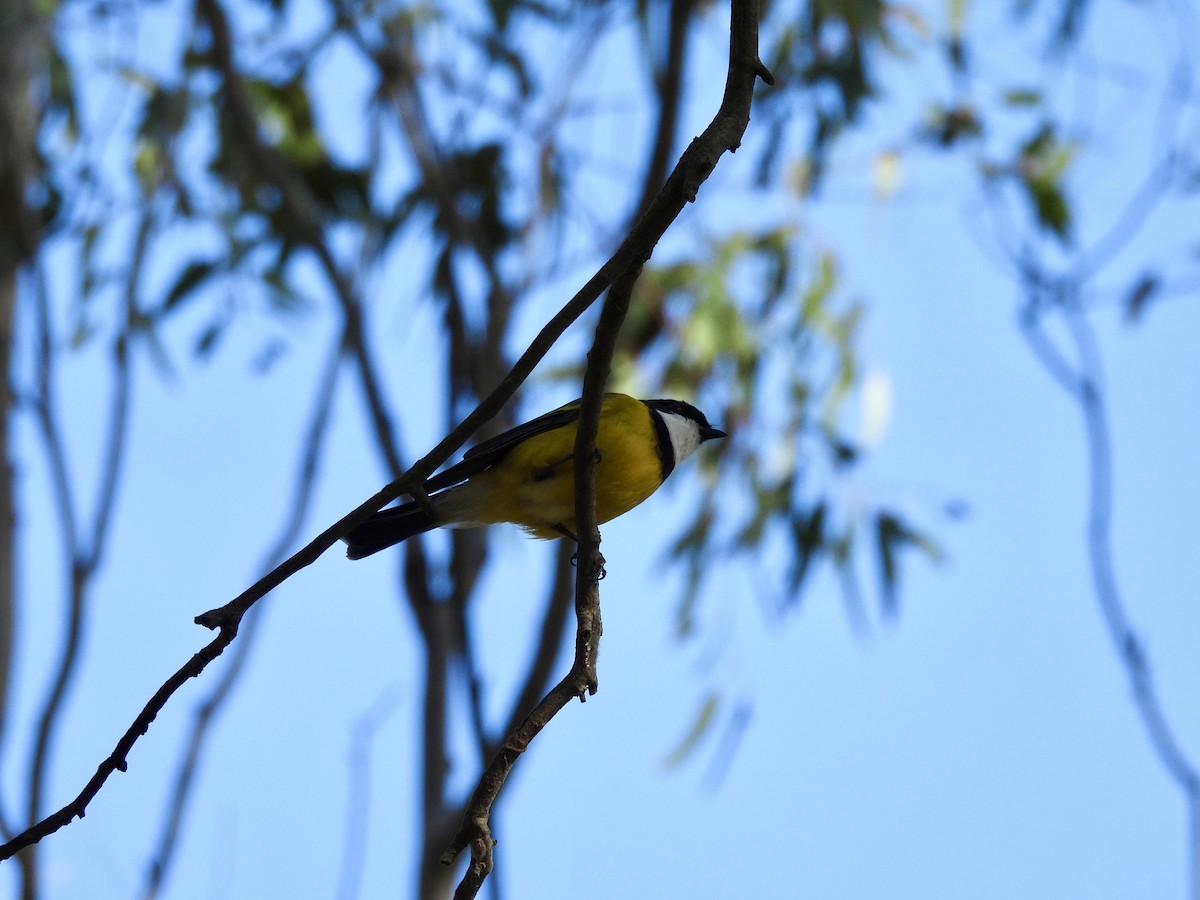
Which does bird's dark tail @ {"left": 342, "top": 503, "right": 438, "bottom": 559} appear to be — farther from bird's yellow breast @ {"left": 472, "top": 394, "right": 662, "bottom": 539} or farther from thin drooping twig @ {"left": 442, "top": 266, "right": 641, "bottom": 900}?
thin drooping twig @ {"left": 442, "top": 266, "right": 641, "bottom": 900}

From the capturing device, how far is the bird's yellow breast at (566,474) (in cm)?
343

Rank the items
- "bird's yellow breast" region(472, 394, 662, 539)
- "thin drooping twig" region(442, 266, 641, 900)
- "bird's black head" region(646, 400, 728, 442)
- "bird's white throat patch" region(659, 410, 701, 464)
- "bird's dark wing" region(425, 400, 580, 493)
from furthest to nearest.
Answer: "bird's black head" region(646, 400, 728, 442) → "bird's white throat patch" region(659, 410, 701, 464) → "bird's dark wing" region(425, 400, 580, 493) → "bird's yellow breast" region(472, 394, 662, 539) → "thin drooping twig" region(442, 266, 641, 900)

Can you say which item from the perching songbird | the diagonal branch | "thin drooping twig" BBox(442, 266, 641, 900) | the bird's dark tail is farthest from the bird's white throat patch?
the diagonal branch

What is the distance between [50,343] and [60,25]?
1.69 m

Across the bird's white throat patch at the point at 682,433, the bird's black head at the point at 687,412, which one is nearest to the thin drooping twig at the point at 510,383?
the bird's white throat patch at the point at 682,433

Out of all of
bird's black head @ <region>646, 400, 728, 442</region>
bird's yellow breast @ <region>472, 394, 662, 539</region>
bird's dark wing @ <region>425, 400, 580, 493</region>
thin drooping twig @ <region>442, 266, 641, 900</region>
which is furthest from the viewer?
bird's black head @ <region>646, 400, 728, 442</region>

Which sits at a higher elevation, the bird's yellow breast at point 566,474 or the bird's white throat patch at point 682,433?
the bird's white throat patch at point 682,433

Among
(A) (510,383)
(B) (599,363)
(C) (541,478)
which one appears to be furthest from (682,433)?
(A) (510,383)

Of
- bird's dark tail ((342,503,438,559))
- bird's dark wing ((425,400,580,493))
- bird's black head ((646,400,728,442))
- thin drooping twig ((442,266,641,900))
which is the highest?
bird's black head ((646,400,728,442))

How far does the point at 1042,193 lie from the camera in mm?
6703

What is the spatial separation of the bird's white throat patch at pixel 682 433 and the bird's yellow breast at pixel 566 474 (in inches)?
9.6

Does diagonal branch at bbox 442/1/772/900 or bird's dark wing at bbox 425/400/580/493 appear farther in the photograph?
bird's dark wing at bbox 425/400/580/493

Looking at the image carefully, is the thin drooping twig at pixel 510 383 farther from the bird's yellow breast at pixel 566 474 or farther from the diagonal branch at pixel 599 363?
the bird's yellow breast at pixel 566 474

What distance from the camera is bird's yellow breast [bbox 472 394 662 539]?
11.3ft
